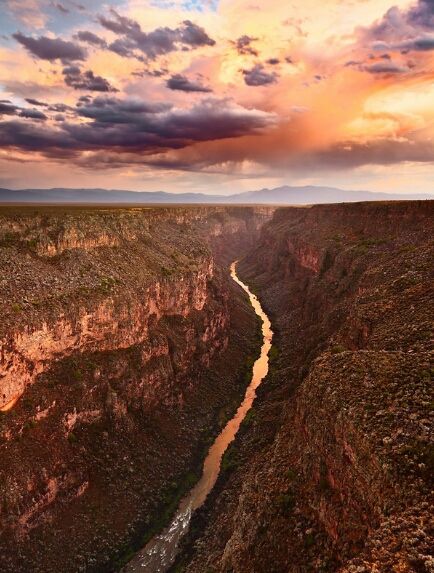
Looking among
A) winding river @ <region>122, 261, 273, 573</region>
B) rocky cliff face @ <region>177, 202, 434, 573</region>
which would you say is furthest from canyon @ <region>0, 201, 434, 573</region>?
winding river @ <region>122, 261, 273, 573</region>

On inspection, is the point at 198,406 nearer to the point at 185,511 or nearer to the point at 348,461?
the point at 185,511

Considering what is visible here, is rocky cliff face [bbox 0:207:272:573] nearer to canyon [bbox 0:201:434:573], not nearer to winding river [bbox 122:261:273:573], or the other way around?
canyon [bbox 0:201:434:573]

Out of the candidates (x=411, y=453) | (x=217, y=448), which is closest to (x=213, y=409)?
(x=217, y=448)

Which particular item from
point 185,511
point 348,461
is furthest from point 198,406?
point 348,461

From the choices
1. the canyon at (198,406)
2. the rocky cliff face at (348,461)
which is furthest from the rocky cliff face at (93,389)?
the rocky cliff face at (348,461)

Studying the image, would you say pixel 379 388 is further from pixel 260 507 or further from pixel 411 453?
pixel 260 507

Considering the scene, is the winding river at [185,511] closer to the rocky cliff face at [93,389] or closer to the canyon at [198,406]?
the canyon at [198,406]
